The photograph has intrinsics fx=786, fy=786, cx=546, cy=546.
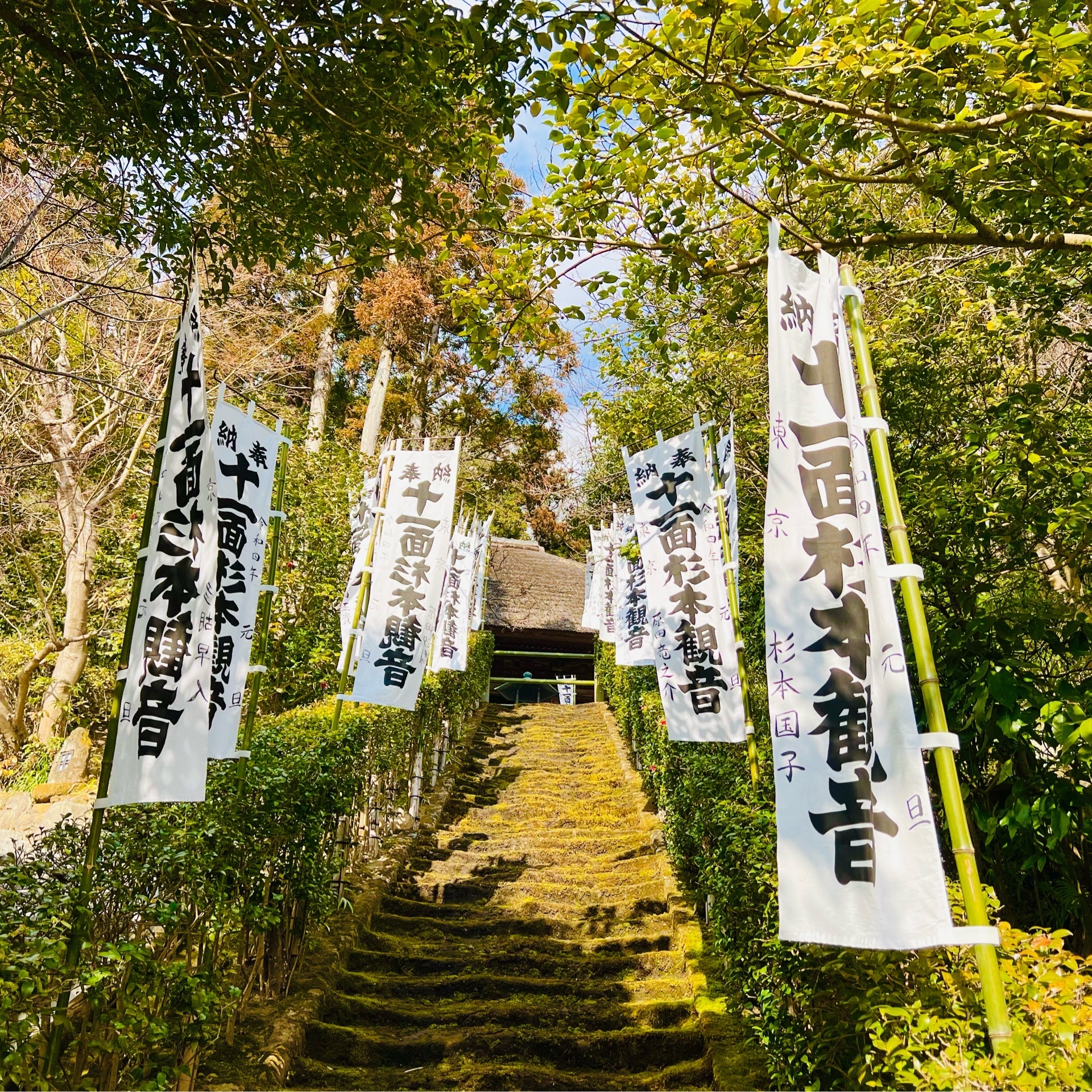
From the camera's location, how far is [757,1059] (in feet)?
14.3

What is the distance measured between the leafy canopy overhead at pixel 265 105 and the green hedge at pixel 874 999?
3.82 meters

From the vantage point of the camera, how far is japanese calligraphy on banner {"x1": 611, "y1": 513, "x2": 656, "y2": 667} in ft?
35.4

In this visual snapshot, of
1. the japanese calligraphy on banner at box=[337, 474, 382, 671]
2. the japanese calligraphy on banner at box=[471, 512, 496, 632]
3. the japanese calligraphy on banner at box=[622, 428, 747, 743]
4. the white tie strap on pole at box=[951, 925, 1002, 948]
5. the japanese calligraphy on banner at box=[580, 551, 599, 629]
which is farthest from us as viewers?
the japanese calligraphy on banner at box=[580, 551, 599, 629]

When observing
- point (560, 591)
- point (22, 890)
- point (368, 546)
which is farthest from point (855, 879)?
point (560, 591)

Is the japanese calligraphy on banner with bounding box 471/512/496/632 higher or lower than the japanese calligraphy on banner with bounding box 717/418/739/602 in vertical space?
higher

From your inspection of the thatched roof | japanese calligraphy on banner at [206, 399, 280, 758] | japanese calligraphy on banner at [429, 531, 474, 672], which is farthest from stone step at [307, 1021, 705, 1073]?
the thatched roof

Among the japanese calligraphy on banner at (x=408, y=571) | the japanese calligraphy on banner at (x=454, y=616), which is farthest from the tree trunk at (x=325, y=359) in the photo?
the japanese calligraphy on banner at (x=408, y=571)

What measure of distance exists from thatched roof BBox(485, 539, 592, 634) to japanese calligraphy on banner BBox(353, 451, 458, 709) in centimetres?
1193

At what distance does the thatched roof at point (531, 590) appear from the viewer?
20172 mm

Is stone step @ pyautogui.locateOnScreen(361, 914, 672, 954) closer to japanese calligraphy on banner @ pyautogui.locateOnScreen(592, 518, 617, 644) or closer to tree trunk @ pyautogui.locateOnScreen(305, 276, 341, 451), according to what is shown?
japanese calligraphy on banner @ pyautogui.locateOnScreen(592, 518, 617, 644)

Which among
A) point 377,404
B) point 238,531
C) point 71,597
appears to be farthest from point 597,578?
point 238,531

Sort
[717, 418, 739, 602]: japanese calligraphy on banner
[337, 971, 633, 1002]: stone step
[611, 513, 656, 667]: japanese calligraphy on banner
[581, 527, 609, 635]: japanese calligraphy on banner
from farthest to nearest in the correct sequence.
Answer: [581, 527, 609, 635]: japanese calligraphy on banner < [611, 513, 656, 667]: japanese calligraphy on banner < [717, 418, 739, 602]: japanese calligraphy on banner < [337, 971, 633, 1002]: stone step

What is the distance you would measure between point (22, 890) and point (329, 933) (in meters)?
3.36

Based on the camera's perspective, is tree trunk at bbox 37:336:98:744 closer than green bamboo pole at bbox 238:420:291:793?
No
